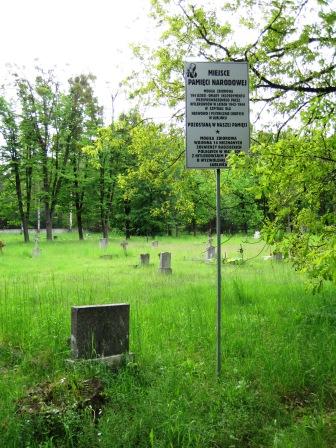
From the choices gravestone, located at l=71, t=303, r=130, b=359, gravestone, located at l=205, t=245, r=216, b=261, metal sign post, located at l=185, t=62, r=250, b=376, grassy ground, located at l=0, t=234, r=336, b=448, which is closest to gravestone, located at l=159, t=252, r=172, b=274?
gravestone, located at l=205, t=245, r=216, b=261

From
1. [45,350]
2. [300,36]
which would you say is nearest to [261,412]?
[45,350]

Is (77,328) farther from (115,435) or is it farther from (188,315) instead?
(188,315)

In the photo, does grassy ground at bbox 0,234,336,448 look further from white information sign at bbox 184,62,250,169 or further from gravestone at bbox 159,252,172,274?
gravestone at bbox 159,252,172,274

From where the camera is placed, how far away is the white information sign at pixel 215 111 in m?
5.17

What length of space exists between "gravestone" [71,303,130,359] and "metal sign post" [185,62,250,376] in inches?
44.8

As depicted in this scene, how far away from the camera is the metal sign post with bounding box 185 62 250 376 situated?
17.0 ft

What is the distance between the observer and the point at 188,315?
7508mm

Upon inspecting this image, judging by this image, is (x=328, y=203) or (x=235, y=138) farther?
(x=328, y=203)

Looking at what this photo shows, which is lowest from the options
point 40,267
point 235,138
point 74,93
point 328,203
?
point 40,267

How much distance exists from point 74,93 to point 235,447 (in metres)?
43.9

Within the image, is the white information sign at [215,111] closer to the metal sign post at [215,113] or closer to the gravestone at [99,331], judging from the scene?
the metal sign post at [215,113]

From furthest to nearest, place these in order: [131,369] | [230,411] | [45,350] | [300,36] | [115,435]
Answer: [300,36] < [45,350] < [131,369] < [230,411] < [115,435]

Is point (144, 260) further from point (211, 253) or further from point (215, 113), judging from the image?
point (215, 113)

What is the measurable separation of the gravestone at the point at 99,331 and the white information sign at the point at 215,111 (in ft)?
6.23
